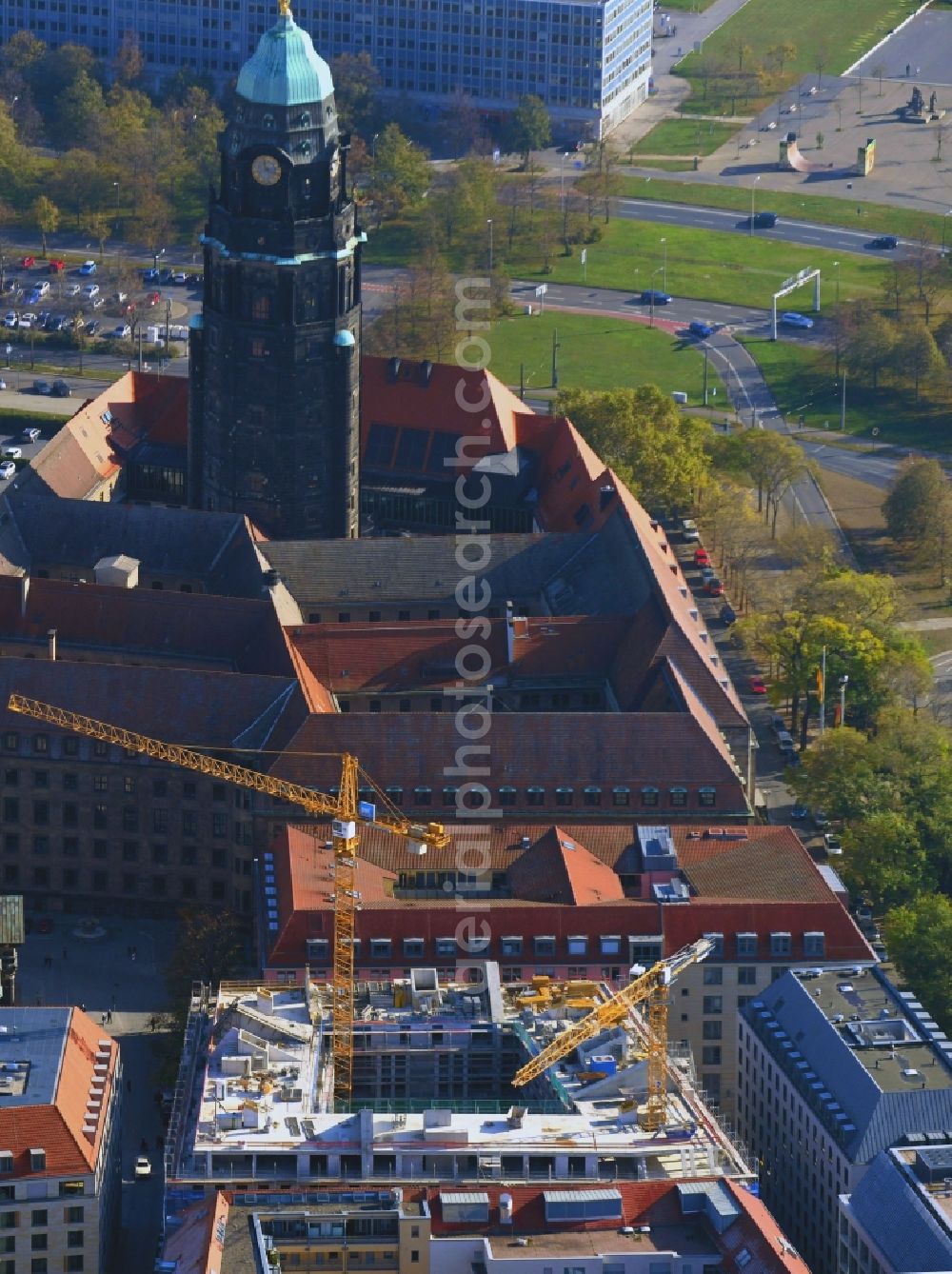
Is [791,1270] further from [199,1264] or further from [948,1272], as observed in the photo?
[199,1264]

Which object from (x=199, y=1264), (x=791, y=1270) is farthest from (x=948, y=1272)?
(x=199, y=1264)
